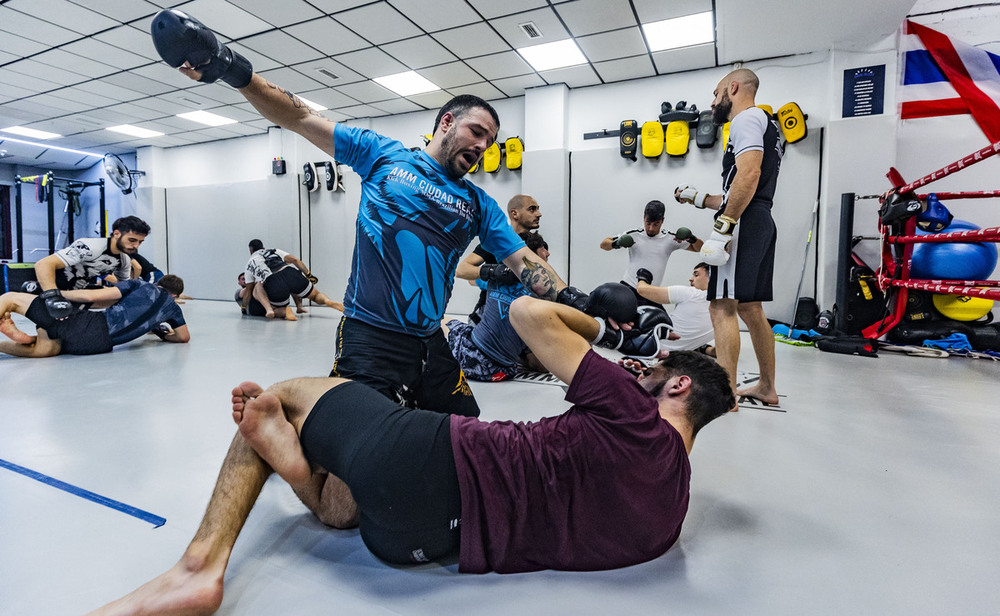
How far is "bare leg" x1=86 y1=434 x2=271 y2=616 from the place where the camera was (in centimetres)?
84

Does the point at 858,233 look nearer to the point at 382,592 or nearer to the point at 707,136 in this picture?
the point at 707,136

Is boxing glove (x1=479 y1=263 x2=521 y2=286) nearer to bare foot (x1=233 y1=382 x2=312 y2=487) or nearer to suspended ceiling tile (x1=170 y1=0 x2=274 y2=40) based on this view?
bare foot (x1=233 y1=382 x2=312 y2=487)

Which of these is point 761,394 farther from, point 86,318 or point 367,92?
point 367,92

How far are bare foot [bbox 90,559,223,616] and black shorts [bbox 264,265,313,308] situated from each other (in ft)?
17.5

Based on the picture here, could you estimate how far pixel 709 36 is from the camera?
4.88 m

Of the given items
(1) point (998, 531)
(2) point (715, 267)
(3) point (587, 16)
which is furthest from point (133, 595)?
(3) point (587, 16)

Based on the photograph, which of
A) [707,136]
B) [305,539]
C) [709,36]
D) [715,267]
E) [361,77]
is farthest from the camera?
[361,77]

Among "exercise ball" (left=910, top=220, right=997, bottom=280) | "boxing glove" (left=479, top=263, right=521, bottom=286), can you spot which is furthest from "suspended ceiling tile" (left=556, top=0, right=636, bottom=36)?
"exercise ball" (left=910, top=220, right=997, bottom=280)

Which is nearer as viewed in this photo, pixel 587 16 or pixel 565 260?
pixel 587 16

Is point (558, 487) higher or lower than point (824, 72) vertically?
lower

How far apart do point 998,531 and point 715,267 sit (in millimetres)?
1405

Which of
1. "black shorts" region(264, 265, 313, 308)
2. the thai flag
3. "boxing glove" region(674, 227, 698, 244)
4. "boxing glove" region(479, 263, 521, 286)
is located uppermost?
the thai flag

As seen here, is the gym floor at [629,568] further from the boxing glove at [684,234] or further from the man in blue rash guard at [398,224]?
the boxing glove at [684,234]

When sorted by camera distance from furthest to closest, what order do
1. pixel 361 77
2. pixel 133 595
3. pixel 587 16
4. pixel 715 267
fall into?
pixel 361 77 → pixel 587 16 → pixel 715 267 → pixel 133 595
